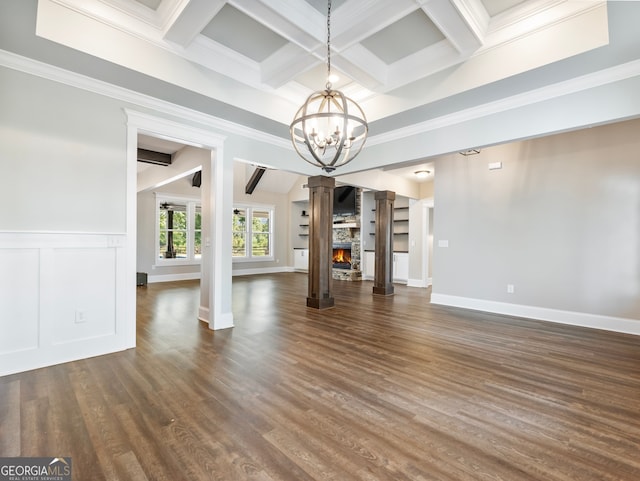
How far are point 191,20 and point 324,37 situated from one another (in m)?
1.17

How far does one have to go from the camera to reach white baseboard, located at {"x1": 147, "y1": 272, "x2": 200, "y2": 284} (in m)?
8.45

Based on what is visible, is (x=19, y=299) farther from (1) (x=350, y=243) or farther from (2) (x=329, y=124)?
(1) (x=350, y=243)

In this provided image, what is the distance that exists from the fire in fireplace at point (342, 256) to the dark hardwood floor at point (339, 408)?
587 centimetres

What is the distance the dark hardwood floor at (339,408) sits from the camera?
164cm

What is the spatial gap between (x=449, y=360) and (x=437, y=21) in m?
3.16

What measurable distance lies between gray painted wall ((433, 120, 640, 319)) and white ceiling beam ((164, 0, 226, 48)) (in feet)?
15.7

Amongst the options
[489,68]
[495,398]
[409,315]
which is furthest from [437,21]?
[409,315]

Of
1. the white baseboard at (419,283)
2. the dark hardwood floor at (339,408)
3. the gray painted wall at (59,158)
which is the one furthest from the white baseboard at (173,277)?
the white baseboard at (419,283)

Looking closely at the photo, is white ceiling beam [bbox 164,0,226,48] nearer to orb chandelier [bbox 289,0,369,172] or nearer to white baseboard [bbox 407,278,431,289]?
orb chandelier [bbox 289,0,369,172]

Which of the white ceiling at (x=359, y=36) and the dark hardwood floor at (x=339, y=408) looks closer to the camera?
the dark hardwood floor at (x=339, y=408)

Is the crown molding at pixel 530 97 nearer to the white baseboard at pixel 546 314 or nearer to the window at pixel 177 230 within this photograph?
the white baseboard at pixel 546 314

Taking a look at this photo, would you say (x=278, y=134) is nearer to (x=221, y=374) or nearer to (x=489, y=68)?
(x=489, y=68)

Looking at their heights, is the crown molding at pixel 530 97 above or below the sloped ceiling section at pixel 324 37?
below

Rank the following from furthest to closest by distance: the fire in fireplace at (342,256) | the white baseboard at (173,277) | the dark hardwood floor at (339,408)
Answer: the fire in fireplace at (342,256) < the white baseboard at (173,277) < the dark hardwood floor at (339,408)
